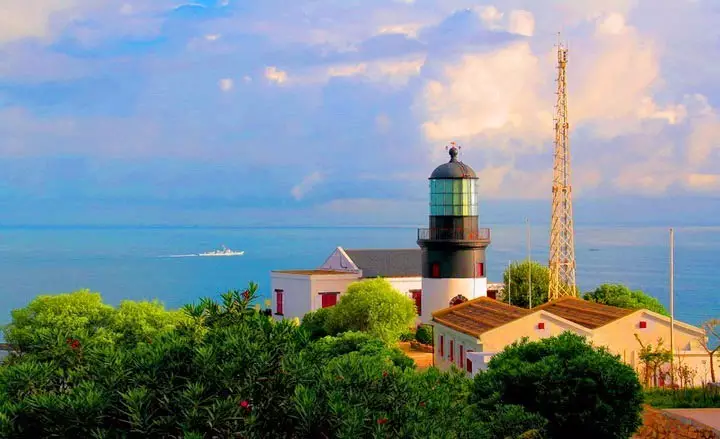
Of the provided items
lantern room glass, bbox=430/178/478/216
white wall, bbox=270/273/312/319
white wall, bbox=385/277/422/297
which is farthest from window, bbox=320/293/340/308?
lantern room glass, bbox=430/178/478/216

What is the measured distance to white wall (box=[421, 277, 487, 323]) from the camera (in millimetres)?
38750

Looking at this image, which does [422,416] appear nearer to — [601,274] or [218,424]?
[218,424]

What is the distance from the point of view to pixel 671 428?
1689 cm

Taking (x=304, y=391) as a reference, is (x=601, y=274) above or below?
above

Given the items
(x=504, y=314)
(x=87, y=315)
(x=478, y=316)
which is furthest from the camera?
Result: (x=478, y=316)

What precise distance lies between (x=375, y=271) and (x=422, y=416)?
39.1 metres

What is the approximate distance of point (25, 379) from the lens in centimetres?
814

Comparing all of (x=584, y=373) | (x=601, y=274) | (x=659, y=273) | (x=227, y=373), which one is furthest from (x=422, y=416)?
(x=659, y=273)

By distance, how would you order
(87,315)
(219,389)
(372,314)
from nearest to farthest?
(219,389) < (87,315) < (372,314)

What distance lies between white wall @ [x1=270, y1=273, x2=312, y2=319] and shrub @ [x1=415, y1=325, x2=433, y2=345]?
257 inches

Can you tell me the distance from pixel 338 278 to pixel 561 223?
414 inches

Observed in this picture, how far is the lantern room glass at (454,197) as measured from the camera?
39.2 meters

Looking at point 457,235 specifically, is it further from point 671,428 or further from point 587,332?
point 671,428

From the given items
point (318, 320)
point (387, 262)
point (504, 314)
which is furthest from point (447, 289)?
point (504, 314)
